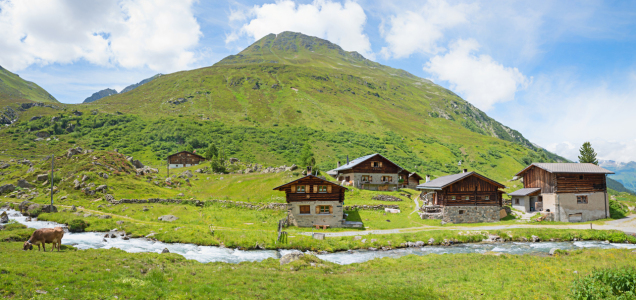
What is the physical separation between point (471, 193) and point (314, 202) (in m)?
24.9

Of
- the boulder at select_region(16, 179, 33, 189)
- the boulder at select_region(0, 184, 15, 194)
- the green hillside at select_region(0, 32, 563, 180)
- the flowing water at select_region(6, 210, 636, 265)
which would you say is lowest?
the flowing water at select_region(6, 210, 636, 265)

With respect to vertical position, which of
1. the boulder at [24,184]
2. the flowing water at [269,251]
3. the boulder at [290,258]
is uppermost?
the boulder at [24,184]

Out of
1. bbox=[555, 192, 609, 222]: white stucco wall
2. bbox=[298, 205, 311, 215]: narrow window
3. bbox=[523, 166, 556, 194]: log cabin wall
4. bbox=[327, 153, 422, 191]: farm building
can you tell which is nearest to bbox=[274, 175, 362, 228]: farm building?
bbox=[298, 205, 311, 215]: narrow window

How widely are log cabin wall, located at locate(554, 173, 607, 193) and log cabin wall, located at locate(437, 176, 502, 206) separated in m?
9.64

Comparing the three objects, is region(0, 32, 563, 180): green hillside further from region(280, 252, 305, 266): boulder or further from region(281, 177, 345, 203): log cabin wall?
region(280, 252, 305, 266): boulder

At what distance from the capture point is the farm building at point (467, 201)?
47844mm

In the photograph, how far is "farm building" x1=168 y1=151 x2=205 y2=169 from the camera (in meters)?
102

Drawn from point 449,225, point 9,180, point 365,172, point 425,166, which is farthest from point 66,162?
point 425,166

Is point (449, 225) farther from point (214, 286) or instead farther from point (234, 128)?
point (234, 128)

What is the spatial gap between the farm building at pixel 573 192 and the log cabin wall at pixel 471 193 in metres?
7.08

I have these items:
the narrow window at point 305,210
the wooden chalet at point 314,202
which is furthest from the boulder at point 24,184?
the narrow window at point 305,210

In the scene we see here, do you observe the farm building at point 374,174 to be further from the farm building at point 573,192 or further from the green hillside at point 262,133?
the green hillside at point 262,133

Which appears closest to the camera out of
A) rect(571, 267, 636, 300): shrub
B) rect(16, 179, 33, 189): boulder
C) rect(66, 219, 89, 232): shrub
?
rect(571, 267, 636, 300): shrub

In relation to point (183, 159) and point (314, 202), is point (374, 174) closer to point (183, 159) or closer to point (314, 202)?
point (314, 202)
